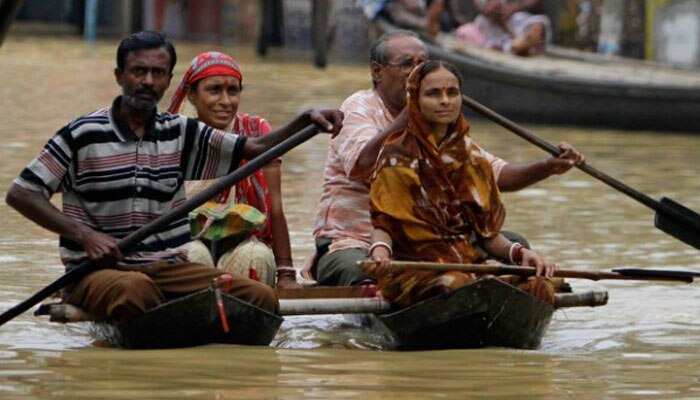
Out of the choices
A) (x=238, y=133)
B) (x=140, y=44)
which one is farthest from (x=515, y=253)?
(x=140, y=44)

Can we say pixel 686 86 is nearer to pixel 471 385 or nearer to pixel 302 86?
pixel 302 86

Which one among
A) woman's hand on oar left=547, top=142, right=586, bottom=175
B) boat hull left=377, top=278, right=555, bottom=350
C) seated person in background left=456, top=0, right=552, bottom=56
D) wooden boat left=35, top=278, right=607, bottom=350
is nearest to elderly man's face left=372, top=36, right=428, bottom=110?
woman's hand on oar left=547, top=142, right=586, bottom=175

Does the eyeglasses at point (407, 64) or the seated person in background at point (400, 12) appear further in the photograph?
the seated person in background at point (400, 12)

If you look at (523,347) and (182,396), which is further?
(523,347)

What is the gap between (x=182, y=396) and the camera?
5.09 metres

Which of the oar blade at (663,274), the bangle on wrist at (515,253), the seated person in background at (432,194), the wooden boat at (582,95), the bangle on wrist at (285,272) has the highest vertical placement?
the seated person in background at (432,194)

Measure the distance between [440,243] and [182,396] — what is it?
1373 mm

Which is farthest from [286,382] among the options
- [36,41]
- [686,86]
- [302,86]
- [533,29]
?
[36,41]

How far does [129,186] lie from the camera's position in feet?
19.2

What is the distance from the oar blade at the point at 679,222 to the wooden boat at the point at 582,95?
27.7 feet

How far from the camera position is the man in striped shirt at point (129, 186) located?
5.69 meters

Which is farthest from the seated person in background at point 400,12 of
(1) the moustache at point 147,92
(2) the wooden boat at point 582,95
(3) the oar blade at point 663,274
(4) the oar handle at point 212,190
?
(4) the oar handle at point 212,190

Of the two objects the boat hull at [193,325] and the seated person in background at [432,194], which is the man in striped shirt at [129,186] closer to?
the boat hull at [193,325]

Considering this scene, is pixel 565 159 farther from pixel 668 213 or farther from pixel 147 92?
pixel 147 92
